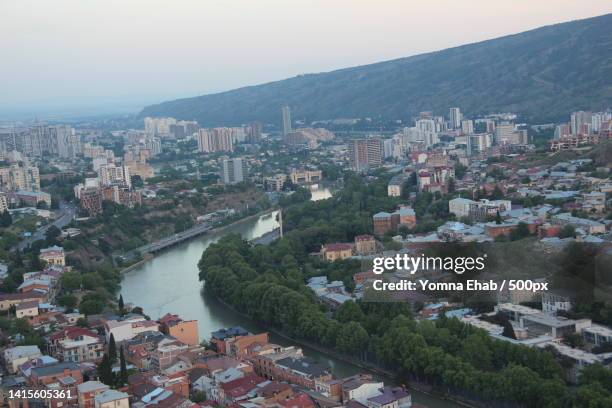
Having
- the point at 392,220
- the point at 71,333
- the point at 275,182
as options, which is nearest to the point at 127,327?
the point at 71,333

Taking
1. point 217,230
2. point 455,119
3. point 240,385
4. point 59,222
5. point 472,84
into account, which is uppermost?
point 472,84

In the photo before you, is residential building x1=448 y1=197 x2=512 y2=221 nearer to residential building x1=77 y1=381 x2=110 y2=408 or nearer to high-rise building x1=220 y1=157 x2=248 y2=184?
residential building x1=77 y1=381 x2=110 y2=408

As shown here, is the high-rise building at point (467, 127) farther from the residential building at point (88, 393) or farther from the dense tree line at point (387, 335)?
the residential building at point (88, 393)

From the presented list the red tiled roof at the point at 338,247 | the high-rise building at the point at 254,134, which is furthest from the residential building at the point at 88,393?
the high-rise building at the point at 254,134

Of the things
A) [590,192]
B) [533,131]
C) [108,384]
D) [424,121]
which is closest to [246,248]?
[590,192]

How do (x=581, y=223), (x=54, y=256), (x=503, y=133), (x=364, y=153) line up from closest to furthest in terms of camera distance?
(x=581, y=223) → (x=54, y=256) → (x=364, y=153) → (x=503, y=133)

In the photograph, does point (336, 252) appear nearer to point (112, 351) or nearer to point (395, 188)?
point (112, 351)

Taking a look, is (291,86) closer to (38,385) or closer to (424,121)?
(424,121)
